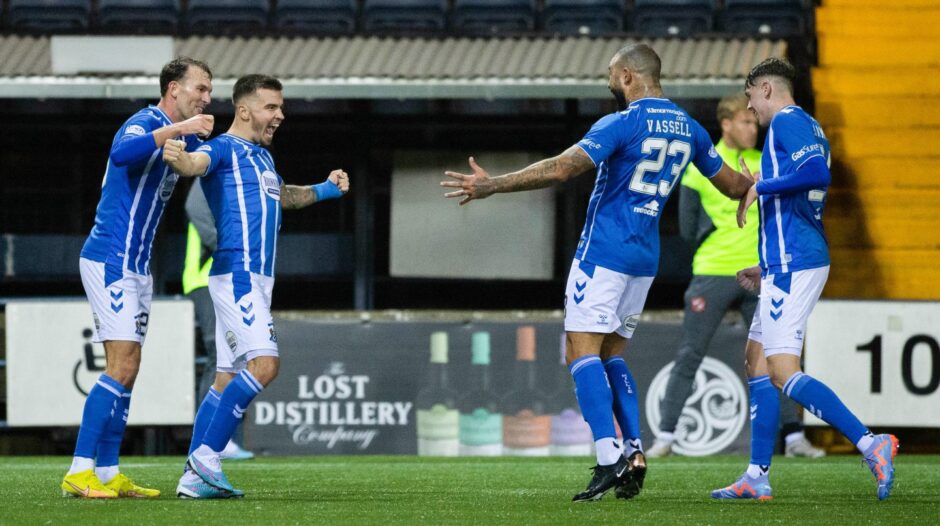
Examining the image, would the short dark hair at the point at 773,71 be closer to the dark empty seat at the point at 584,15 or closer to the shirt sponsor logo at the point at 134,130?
the shirt sponsor logo at the point at 134,130

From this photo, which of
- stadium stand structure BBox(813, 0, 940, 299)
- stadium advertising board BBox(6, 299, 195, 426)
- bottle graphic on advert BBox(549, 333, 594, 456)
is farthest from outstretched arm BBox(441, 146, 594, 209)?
stadium stand structure BBox(813, 0, 940, 299)

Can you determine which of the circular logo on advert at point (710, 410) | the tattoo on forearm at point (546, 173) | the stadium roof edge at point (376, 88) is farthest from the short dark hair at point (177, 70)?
the stadium roof edge at point (376, 88)

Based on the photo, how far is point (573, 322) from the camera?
6.36 m

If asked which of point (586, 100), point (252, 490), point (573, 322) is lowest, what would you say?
point (252, 490)

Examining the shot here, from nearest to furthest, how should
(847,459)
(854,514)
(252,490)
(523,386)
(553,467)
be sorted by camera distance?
(854,514)
(252,490)
(553,467)
(847,459)
(523,386)

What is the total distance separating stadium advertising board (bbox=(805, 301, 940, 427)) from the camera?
1014cm

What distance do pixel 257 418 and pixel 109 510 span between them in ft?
14.8

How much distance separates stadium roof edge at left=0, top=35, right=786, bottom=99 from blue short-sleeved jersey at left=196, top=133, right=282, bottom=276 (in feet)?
17.3

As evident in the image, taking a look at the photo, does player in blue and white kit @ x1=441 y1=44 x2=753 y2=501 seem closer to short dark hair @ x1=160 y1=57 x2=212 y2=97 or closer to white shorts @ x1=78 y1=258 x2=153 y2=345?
short dark hair @ x1=160 y1=57 x2=212 y2=97

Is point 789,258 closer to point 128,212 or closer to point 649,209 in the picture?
point 649,209

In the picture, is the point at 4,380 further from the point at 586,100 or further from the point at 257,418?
the point at 586,100

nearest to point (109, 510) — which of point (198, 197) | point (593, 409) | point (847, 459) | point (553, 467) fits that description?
point (593, 409)

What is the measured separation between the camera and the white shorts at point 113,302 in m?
6.58

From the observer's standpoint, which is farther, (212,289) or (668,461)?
(668,461)
